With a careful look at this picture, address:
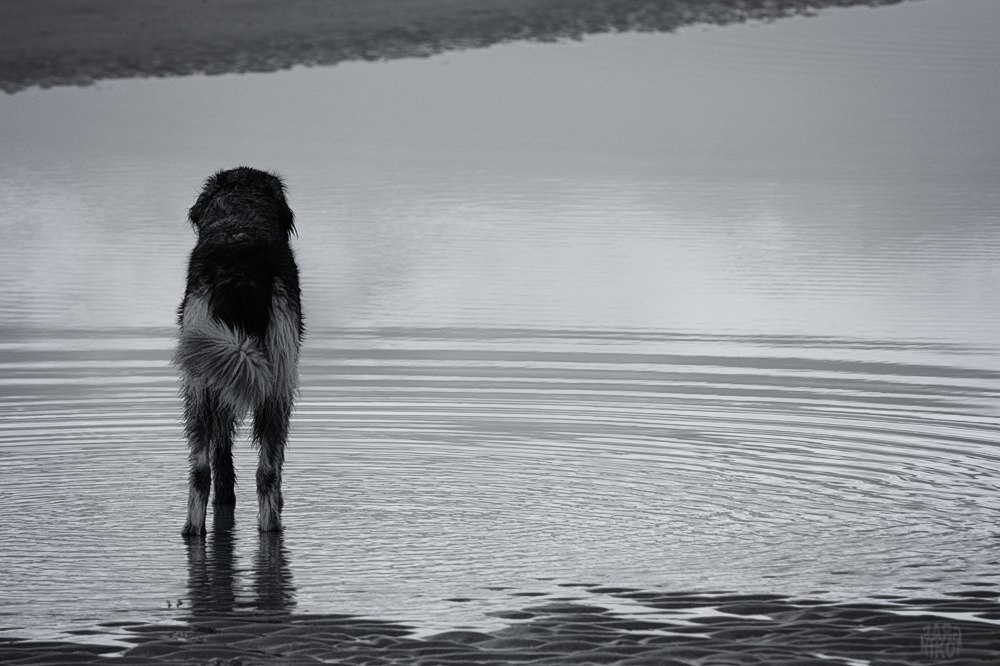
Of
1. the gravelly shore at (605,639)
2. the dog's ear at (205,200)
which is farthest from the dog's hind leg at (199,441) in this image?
the gravelly shore at (605,639)

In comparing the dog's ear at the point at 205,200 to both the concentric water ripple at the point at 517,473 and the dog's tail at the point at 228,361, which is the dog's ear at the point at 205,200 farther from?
the concentric water ripple at the point at 517,473

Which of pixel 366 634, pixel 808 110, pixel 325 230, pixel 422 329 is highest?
pixel 808 110

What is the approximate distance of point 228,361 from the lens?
27.4 ft

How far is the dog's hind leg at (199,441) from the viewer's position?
8625 millimetres

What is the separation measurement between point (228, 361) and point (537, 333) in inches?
232

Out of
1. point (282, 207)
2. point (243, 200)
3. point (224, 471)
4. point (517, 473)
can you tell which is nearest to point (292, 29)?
point (282, 207)

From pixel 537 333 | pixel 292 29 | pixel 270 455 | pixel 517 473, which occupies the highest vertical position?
pixel 292 29

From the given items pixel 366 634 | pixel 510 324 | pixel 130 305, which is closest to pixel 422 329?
pixel 510 324

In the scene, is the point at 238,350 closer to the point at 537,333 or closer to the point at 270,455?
the point at 270,455

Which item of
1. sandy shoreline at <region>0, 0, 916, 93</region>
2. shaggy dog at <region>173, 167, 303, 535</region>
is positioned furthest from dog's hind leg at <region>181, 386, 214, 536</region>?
sandy shoreline at <region>0, 0, 916, 93</region>

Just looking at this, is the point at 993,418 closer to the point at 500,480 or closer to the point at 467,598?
the point at 500,480

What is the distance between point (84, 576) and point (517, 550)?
2056 mm

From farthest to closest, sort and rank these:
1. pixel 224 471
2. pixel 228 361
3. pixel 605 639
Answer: pixel 224 471
pixel 228 361
pixel 605 639

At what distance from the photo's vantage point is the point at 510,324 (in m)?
14.3
